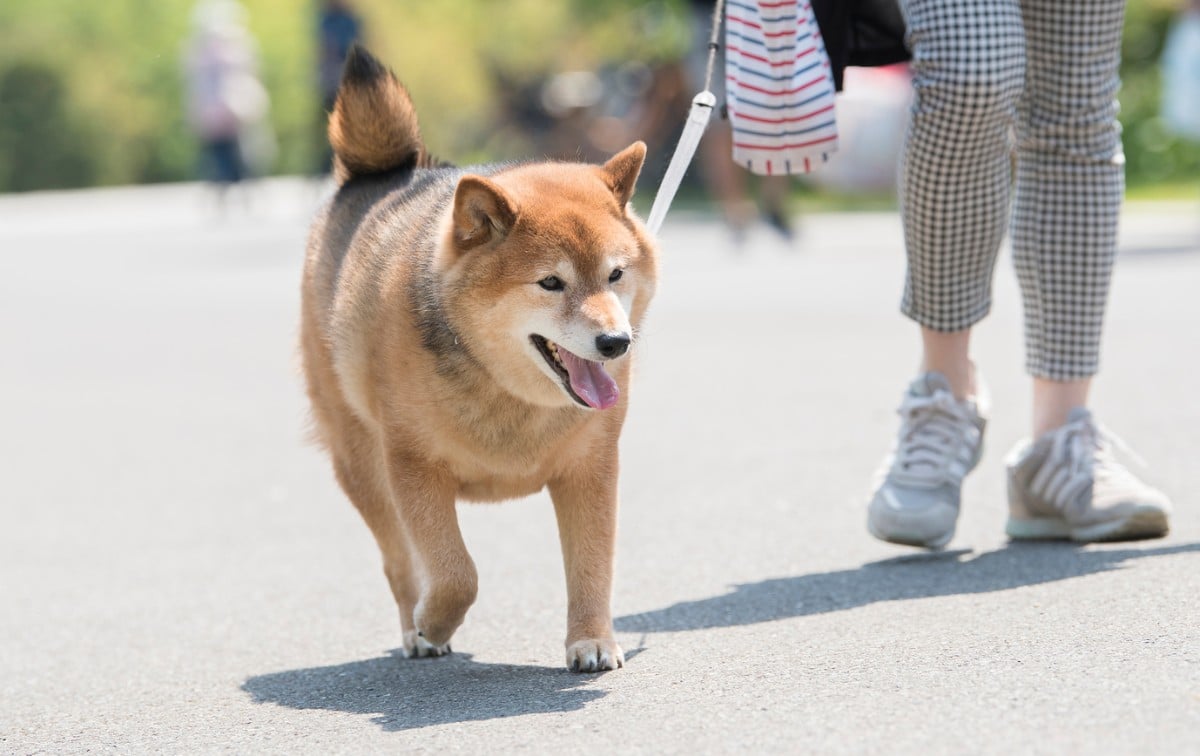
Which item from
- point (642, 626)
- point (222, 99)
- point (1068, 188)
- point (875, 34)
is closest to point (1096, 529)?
point (1068, 188)

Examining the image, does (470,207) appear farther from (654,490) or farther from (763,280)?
(763,280)

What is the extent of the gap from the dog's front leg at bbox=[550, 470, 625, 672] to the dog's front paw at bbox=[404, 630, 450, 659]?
34cm

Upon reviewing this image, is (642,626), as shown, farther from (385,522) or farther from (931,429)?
(931,429)

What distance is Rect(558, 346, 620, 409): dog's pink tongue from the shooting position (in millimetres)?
3625

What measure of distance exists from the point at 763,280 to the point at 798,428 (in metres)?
4.93

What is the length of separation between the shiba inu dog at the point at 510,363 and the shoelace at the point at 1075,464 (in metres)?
1.23

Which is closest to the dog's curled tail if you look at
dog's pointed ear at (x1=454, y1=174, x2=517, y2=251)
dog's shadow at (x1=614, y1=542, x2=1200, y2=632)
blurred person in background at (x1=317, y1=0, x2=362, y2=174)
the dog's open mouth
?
dog's pointed ear at (x1=454, y1=174, x2=517, y2=251)

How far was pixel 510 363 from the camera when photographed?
12.1ft

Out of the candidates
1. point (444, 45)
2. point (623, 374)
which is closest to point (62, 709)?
point (623, 374)

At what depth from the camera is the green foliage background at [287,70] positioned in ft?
72.5

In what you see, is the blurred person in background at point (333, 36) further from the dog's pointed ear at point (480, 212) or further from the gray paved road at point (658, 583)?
the dog's pointed ear at point (480, 212)

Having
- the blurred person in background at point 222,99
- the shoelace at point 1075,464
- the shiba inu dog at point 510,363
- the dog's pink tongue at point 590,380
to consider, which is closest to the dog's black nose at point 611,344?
the shiba inu dog at point 510,363

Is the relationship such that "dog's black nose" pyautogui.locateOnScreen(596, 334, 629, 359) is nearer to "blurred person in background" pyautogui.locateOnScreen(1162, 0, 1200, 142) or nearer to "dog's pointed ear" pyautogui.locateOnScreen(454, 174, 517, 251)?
"dog's pointed ear" pyautogui.locateOnScreen(454, 174, 517, 251)

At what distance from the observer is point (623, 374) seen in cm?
385
